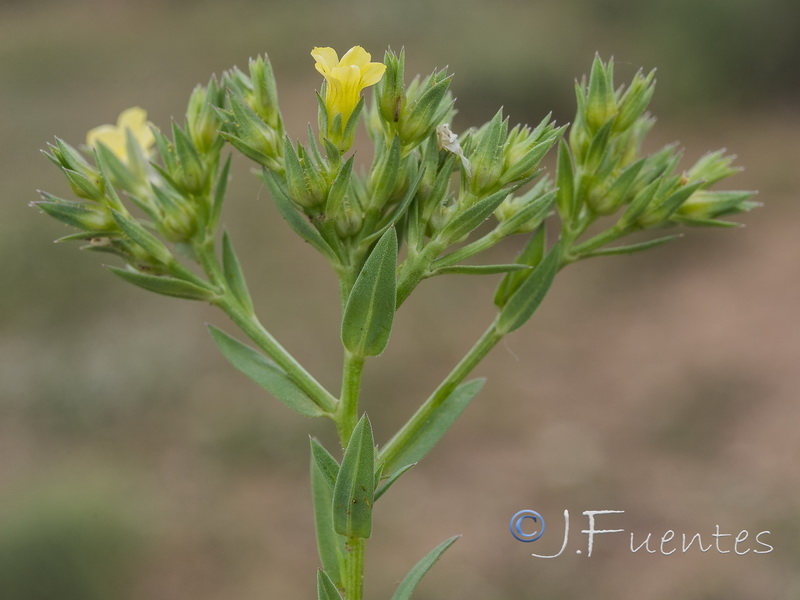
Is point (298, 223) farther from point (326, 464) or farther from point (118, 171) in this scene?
point (118, 171)

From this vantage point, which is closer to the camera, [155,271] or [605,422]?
[155,271]

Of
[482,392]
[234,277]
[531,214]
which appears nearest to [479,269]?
[531,214]

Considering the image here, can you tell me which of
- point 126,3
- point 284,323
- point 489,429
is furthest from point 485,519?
point 126,3

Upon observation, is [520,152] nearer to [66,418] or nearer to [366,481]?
[366,481]

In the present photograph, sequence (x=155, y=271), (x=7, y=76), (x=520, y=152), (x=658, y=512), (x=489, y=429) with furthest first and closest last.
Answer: (x=7, y=76), (x=489, y=429), (x=658, y=512), (x=155, y=271), (x=520, y=152)

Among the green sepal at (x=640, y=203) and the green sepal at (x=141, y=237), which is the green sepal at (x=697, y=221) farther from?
the green sepal at (x=141, y=237)

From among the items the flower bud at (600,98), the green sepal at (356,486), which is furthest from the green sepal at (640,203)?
the green sepal at (356,486)
